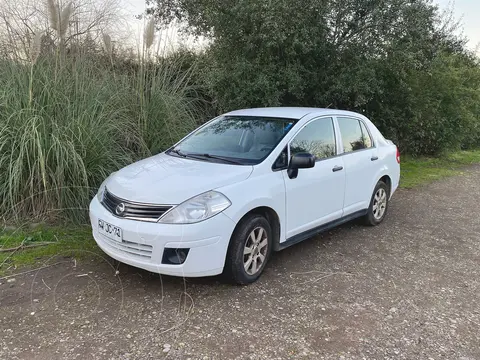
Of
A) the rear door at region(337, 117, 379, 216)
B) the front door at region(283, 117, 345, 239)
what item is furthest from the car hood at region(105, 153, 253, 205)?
the rear door at region(337, 117, 379, 216)

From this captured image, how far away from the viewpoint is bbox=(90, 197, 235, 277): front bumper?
3277 millimetres

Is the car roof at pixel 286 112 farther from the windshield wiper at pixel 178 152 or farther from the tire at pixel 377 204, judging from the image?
the tire at pixel 377 204

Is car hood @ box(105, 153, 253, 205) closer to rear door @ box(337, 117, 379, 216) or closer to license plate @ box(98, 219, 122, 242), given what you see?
license plate @ box(98, 219, 122, 242)

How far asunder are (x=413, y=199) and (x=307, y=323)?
4.99 m

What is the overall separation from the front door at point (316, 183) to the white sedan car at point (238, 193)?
0.01 meters

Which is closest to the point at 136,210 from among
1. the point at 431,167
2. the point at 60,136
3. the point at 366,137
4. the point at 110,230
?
the point at 110,230

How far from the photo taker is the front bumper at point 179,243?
10.8ft

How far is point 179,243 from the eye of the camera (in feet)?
10.7

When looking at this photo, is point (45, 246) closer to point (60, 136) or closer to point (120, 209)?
point (60, 136)

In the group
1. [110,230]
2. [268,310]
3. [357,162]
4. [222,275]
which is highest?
[357,162]

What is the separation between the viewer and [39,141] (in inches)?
186

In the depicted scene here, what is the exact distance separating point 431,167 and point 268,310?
945cm

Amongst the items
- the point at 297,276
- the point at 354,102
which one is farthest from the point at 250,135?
the point at 354,102

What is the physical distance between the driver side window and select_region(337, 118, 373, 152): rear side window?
24 centimetres
